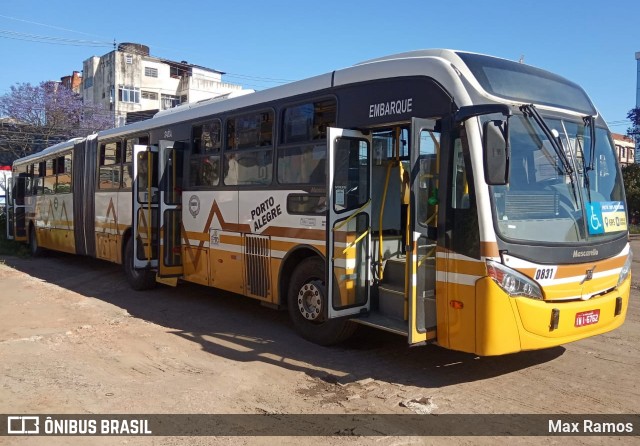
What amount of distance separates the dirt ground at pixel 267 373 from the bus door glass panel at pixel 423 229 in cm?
69

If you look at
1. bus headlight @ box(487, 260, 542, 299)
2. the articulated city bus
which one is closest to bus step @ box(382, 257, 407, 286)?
the articulated city bus

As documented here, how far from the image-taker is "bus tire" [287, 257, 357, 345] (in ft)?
21.7

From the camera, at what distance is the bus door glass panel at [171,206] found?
9.48 metres

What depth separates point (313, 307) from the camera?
22.4ft

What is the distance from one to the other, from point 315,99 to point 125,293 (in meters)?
5.96

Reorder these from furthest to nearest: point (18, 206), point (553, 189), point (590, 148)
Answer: point (18, 206) → point (590, 148) → point (553, 189)

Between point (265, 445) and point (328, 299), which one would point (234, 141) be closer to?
point (328, 299)

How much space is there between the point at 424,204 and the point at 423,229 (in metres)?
0.25

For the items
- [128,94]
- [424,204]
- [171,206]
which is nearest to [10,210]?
[171,206]

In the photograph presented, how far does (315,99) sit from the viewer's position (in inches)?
270

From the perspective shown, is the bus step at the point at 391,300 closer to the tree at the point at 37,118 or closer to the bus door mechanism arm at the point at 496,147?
the bus door mechanism arm at the point at 496,147

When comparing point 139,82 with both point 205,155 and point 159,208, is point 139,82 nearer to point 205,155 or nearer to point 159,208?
point 159,208

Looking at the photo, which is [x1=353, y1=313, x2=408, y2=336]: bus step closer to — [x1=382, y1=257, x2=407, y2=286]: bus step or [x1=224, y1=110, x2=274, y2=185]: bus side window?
[x1=382, y1=257, x2=407, y2=286]: bus step

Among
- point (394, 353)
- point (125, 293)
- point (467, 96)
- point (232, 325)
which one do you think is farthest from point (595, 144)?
point (125, 293)
